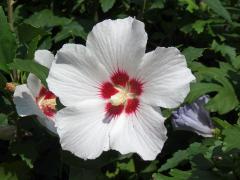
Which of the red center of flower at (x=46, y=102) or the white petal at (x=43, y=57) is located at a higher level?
the white petal at (x=43, y=57)

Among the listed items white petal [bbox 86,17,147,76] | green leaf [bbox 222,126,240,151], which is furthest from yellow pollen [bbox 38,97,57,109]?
green leaf [bbox 222,126,240,151]

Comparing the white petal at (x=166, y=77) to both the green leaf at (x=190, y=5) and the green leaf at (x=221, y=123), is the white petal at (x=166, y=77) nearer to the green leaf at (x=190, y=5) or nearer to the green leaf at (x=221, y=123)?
the green leaf at (x=221, y=123)

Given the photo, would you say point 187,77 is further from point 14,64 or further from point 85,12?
point 85,12

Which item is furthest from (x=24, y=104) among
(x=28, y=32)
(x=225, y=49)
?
(x=225, y=49)

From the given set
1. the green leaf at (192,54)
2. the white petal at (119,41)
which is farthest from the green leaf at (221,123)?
the white petal at (119,41)

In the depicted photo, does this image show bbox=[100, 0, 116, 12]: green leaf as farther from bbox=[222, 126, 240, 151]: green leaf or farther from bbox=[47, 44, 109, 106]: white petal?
bbox=[222, 126, 240, 151]: green leaf

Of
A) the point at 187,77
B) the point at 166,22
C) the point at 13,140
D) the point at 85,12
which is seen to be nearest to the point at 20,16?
the point at 85,12
